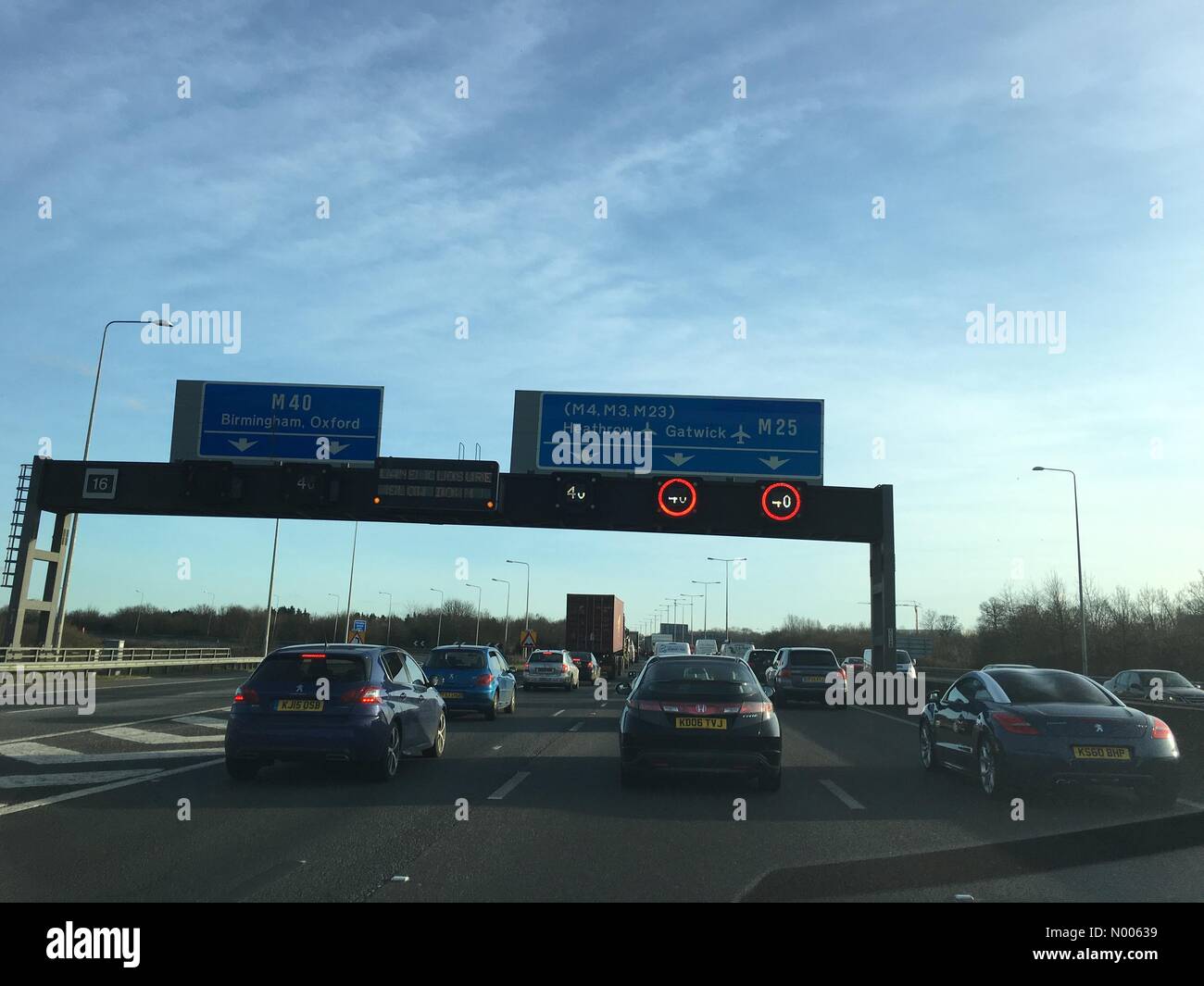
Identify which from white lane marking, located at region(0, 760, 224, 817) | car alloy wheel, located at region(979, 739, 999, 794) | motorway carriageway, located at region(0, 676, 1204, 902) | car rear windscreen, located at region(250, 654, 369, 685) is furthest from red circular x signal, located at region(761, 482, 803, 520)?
white lane marking, located at region(0, 760, 224, 817)

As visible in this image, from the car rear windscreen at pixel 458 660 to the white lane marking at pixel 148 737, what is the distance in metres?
6.31

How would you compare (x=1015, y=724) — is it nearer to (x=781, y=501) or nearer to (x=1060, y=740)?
(x=1060, y=740)

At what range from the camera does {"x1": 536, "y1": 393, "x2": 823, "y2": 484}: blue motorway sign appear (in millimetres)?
25203

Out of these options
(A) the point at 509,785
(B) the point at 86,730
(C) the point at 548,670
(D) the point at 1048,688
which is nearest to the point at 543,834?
(A) the point at 509,785

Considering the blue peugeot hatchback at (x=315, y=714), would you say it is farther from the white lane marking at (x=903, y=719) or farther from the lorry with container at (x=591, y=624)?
the lorry with container at (x=591, y=624)

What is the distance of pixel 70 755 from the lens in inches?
511

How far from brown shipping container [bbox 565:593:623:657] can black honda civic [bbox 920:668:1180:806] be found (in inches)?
1447

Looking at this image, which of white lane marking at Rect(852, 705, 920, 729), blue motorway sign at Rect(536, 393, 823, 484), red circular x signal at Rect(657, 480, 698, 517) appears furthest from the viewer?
blue motorway sign at Rect(536, 393, 823, 484)

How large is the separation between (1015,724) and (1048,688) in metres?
1.03

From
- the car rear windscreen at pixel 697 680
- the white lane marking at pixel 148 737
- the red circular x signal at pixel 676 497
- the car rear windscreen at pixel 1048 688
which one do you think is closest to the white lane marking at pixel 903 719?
the red circular x signal at pixel 676 497

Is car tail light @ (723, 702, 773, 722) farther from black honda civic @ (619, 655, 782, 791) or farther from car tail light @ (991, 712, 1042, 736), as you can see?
car tail light @ (991, 712, 1042, 736)
